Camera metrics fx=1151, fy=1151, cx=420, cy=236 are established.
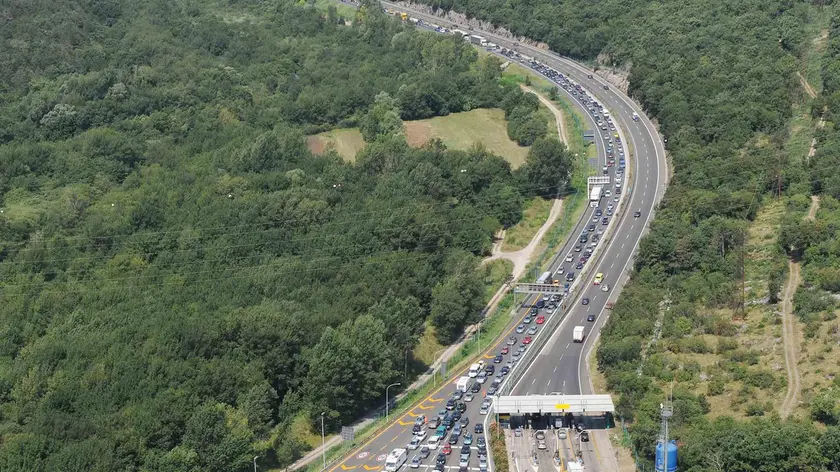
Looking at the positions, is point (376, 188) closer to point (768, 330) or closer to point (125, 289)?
point (125, 289)

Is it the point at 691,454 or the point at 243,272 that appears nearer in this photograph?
the point at 691,454

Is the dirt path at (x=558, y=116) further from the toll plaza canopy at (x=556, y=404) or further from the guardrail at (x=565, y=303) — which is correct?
the toll plaza canopy at (x=556, y=404)

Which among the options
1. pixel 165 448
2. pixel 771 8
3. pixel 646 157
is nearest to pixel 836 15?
pixel 771 8

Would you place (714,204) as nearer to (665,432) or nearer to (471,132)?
(665,432)

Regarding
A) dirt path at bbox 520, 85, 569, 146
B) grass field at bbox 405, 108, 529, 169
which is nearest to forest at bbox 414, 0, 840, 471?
dirt path at bbox 520, 85, 569, 146

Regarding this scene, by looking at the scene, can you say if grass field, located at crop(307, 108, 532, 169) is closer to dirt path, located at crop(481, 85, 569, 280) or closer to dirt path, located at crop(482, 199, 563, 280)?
dirt path, located at crop(481, 85, 569, 280)

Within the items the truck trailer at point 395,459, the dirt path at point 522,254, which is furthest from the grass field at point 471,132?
the truck trailer at point 395,459

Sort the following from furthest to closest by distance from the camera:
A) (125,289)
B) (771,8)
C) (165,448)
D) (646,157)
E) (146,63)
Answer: (146,63)
(771,8)
(646,157)
(125,289)
(165,448)
